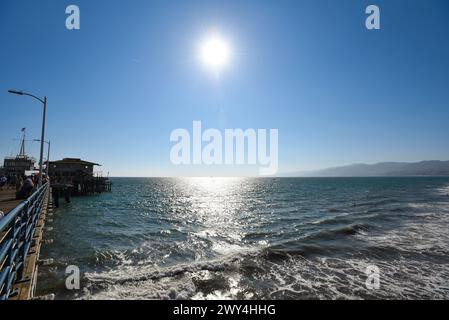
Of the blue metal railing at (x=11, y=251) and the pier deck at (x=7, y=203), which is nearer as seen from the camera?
the blue metal railing at (x=11, y=251)

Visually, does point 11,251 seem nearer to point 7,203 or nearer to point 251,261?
point 251,261

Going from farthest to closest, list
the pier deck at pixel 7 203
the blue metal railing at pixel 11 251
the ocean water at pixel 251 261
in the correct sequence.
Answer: the pier deck at pixel 7 203 < the ocean water at pixel 251 261 < the blue metal railing at pixel 11 251

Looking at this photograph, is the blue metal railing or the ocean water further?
the ocean water

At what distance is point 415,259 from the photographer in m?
11.3

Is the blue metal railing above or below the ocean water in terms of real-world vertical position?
above

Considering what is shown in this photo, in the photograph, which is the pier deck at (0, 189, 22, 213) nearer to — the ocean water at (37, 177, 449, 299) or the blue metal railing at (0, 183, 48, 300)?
the ocean water at (37, 177, 449, 299)

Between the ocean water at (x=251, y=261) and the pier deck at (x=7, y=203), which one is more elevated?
the pier deck at (x=7, y=203)

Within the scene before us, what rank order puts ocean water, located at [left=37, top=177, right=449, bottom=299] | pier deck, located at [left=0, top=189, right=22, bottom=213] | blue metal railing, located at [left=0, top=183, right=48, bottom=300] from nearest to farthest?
1. blue metal railing, located at [left=0, top=183, right=48, bottom=300]
2. ocean water, located at [left=37, top=177, right=449, bottom=299]
3. pier deck, located at [left=0, top=189, right=22, bottom=213]

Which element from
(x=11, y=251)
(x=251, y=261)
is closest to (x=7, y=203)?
(x=11, y=251)

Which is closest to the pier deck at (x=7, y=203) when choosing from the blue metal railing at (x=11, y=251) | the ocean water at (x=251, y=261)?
the ocean water at (x=251, y=261)

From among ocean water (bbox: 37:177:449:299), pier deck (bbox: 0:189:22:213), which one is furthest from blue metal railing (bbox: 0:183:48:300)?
pier deck (bbox: 0:189:22:213)

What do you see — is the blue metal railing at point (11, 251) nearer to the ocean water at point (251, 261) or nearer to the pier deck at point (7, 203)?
the ocean water at point (251, 261)
